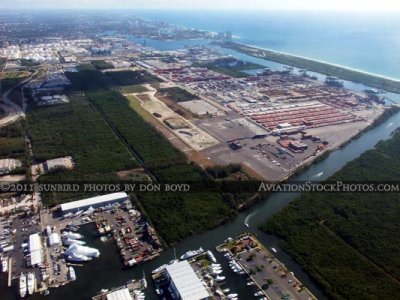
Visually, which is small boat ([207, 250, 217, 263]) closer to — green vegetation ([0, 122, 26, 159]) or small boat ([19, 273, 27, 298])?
small boat ([19, 273, 27, 298])

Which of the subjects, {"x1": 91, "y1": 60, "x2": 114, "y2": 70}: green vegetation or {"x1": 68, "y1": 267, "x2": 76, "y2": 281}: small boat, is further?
{"x1": 91, "y1": 60, "x2": 114, "y2": 70}: green vegetation

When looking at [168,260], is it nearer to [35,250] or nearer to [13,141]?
[35,250]

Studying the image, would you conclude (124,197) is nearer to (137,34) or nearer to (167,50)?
(167,50)

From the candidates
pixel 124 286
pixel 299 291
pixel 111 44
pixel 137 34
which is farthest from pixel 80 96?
pixel 137 34

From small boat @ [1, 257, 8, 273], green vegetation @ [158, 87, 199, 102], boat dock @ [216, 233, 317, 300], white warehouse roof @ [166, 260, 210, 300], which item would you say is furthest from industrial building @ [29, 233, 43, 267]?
green vegetation @ [158, 87, 199, 102]

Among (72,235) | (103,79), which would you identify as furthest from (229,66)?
(72,235)
